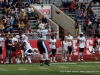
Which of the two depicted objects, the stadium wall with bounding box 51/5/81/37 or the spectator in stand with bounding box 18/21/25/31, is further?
the stadium wall with bounding box 51/5/81/37

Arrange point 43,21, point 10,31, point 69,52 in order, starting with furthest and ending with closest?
point 43,21 < point 10,31 < point 69,52

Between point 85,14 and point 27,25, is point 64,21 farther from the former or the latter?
point 27,25

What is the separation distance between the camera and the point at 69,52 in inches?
1078

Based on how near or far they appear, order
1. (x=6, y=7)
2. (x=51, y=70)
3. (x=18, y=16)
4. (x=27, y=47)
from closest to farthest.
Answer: (x=51, y=70)
(x=27, y=47)
(x=18, y=16)
(x=6, y=7)

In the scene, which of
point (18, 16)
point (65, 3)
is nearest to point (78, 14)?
point (65, 3)

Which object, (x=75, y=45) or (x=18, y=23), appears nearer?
(x=75, y=45)

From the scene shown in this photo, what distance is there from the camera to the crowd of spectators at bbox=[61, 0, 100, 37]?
106 feet

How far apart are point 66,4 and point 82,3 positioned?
4.02 ft

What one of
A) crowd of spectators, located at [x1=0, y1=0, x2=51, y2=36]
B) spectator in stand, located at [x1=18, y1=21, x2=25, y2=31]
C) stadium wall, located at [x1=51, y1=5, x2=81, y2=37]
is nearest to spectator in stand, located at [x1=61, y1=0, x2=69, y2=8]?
stadium wall, located at [x1=51, y1=5, x2=81, y2=37]

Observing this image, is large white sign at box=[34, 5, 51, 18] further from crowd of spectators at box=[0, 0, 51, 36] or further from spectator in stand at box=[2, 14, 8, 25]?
spectator in stand at box=[2, 14, 8, 25]

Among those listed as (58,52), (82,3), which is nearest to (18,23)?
(58,52)

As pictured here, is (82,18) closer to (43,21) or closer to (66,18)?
(66,18)

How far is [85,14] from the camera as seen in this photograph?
34125 mm

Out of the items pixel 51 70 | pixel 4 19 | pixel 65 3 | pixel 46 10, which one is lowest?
pixel 51 70
